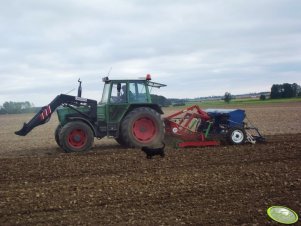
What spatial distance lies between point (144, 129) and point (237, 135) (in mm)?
2658

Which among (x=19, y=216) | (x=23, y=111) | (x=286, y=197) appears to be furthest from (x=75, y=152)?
(x=23, y=111)

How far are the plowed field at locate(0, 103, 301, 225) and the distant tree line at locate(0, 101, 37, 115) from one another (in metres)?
68.1

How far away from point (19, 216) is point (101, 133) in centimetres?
641

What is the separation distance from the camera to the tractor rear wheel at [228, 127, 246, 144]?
12.1 m

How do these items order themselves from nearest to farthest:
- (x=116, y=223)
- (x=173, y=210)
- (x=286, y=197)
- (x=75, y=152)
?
(x=116, y=223)
(x=173, y=210)
(x=286, y=197)
(x=75, y=152)

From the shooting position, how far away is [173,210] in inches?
230

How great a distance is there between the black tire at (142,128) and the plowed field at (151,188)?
5.14 ft

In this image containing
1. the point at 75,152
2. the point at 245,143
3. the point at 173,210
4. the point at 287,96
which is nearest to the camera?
the point at 173,210

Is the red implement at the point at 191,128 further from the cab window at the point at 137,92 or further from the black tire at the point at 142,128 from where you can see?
the cab window at the point at 137,92

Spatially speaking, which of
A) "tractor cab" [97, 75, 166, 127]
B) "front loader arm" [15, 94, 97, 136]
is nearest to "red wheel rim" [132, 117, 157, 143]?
"tractor cab" [97, 75, 166, 127]

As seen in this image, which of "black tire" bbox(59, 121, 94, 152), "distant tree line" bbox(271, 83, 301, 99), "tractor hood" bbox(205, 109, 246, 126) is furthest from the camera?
"distant tree line" bbox(271, 83, 301, 99)

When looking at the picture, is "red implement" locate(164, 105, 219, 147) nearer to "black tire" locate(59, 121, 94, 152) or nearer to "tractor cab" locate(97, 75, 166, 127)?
"tractor cab" locate(97, 75, 166, 127)

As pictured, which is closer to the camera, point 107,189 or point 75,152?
point 107,189

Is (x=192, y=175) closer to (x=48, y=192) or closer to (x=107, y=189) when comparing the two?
(x=107, y=189)
